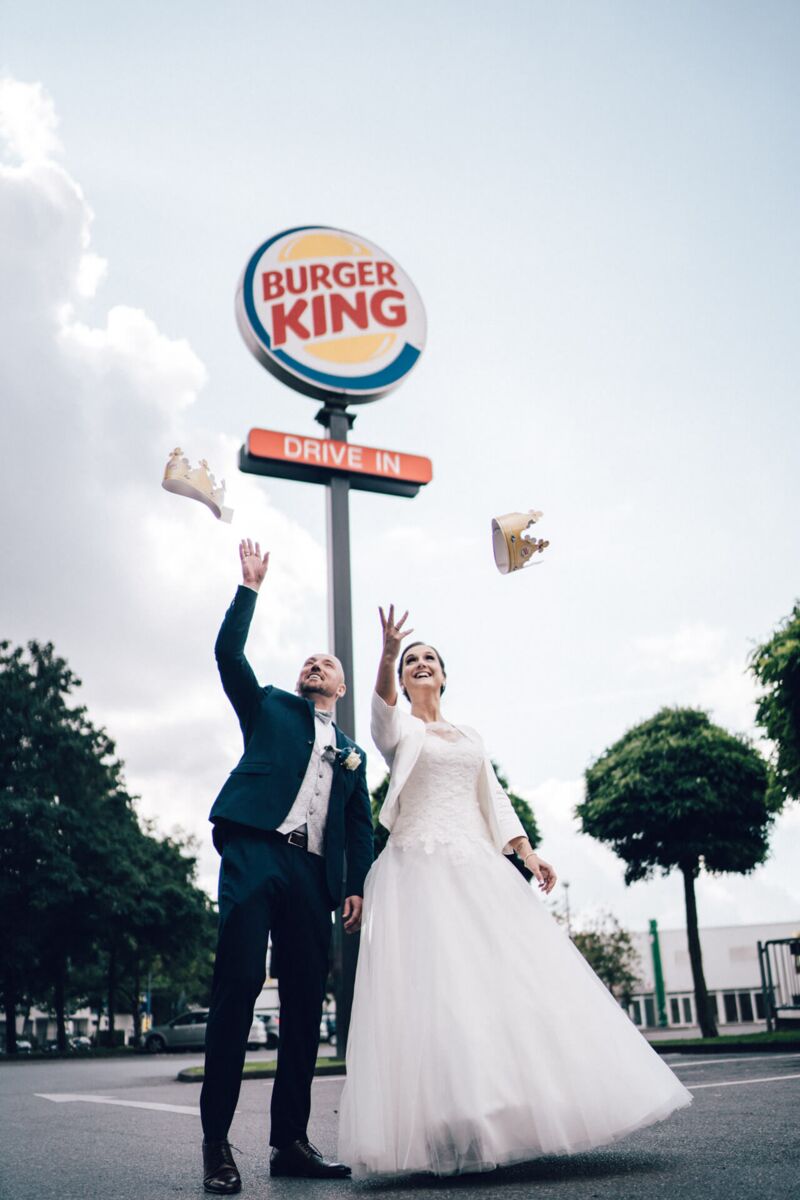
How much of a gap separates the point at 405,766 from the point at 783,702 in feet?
34.6

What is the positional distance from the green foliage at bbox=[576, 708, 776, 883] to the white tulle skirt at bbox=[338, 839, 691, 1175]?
1674cm

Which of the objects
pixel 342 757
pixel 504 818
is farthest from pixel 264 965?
pixel 504 818

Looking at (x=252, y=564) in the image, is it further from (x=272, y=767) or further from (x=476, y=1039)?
(x=476, y=1039)

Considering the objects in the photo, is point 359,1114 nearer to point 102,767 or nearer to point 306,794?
point 306,794

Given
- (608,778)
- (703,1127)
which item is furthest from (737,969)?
(703,1127)

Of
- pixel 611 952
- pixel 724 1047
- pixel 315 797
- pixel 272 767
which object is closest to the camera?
pixel 272 767

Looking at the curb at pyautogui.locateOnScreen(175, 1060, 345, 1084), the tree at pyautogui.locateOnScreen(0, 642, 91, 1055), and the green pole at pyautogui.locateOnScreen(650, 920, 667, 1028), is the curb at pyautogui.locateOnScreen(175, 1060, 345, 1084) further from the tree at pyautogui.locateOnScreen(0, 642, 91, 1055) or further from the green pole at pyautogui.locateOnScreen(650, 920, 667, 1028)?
the green pole at pyautogui.locateOnScreen(650, 920, 667, 1028)

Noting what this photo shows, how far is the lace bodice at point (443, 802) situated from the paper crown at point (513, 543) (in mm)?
1044

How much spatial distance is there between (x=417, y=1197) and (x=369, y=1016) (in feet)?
2.15

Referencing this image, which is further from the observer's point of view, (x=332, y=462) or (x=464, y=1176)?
(x=332, y=462)

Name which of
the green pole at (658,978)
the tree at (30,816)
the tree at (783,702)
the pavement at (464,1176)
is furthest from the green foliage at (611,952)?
the pavement at (464,1176)

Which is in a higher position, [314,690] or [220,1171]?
[314,690]

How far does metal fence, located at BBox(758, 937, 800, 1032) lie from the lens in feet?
46.0

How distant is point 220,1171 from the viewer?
10.9 feet
